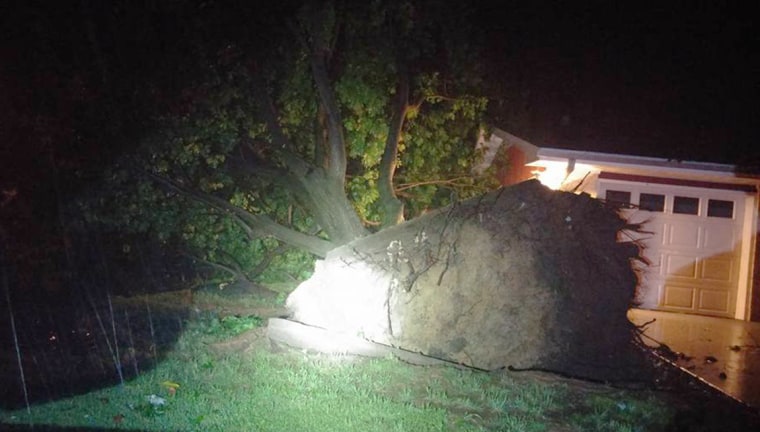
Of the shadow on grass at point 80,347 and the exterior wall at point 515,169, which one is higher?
the exterior wall at point 515,169

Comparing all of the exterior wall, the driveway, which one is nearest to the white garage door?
the driveway

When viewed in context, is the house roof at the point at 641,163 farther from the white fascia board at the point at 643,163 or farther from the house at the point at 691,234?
the house at the point at 691,234

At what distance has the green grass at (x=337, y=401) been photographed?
5836 mm

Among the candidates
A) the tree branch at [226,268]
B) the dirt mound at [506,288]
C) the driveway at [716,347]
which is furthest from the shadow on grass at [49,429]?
the tree branch at [226,268]

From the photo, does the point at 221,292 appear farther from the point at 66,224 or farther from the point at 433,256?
the point at 433,256

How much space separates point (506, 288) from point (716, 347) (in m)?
3.88

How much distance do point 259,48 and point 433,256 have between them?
4961 millimetres

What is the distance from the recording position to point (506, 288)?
839 cm

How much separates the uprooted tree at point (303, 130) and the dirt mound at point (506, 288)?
96.6 inches

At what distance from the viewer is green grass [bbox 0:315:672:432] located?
584cm

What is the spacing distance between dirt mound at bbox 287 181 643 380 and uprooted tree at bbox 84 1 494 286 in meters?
2.45

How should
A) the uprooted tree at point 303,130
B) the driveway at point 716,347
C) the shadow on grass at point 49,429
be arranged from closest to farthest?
1. the shadow on grass at point 49,429
2. the driveway at point 716,347
3. the uprooted tree at point 303,130

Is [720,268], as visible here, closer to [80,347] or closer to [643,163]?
[643,163]

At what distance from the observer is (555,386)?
7.00 meters
